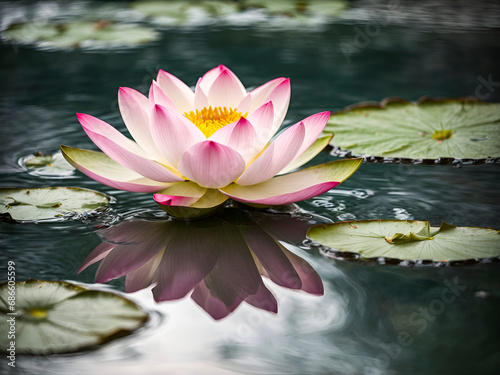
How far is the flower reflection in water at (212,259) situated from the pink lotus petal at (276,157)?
9 centimetres

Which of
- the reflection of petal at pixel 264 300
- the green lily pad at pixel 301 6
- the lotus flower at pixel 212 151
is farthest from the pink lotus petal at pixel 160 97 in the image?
the green lily pad at pixel 301 6

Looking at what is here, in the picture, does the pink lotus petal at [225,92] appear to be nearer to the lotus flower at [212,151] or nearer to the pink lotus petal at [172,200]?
the lotus flower at [212,151]

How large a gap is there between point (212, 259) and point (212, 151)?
0.63 ft

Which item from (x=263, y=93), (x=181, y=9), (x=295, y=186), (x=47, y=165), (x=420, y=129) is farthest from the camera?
(x=181, y=9)

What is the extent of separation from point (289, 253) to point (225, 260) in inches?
4.5

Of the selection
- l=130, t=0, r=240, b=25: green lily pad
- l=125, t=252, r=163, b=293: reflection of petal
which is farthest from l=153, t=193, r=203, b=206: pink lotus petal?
l=130, t=0, r=240, b=25: green lily pad

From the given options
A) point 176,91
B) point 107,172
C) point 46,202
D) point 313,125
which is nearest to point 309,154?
point 313,125

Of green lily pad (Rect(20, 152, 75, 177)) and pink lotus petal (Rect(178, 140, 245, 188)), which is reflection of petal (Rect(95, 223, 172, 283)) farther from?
green lily pad (Rect(20, 152, 75, 177))

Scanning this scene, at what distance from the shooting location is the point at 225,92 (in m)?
1.21

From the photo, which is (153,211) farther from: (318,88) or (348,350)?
(318,88)

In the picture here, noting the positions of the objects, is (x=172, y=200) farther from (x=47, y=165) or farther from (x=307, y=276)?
(x=47, y=165)

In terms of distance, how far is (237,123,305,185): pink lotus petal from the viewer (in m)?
1.01

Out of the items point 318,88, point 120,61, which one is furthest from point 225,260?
point 120,61

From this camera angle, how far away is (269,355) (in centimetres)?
71
